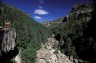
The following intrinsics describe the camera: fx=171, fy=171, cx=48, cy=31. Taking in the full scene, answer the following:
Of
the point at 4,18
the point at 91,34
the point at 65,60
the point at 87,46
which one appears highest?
the point at 4,18

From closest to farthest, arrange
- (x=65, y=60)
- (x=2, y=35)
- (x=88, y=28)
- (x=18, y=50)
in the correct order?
1. (x=2, y=35)
2. (x=18, y=50)
3. (x=65, y=60)
4. (x=88, y=28)

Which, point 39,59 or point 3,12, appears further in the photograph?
point 39,59

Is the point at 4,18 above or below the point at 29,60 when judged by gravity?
above

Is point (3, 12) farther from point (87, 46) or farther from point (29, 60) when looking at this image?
point (87, 46)

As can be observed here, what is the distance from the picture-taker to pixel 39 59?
212 feet

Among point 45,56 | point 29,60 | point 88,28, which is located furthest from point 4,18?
point 88,28

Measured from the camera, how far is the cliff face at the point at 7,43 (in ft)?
170

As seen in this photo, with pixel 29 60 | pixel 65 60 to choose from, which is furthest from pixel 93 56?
pixel 29 60

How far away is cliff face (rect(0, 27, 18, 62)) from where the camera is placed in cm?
5172

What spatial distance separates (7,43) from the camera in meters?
53.3

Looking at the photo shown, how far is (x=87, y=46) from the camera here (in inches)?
3078

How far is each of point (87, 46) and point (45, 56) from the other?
2101 cm

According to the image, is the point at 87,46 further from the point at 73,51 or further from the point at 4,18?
the point at 4,18

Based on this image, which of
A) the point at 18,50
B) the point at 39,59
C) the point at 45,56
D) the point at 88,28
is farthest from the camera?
the point at 88,28
